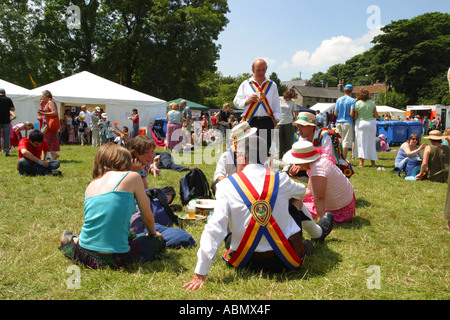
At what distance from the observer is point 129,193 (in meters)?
2.71

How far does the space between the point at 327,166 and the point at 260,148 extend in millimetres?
1363

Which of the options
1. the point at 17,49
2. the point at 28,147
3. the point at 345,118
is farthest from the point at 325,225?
the point at 17,49

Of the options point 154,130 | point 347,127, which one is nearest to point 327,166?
point 347,127

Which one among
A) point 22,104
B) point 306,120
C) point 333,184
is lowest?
point 333,184

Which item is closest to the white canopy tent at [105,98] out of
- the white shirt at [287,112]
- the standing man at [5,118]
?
the standing man at [5,118]

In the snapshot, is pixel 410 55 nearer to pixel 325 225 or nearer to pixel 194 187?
pixel 194 187

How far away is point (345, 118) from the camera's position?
9180mm

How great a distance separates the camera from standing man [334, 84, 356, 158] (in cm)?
899

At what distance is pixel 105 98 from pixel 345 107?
1199 centimetres

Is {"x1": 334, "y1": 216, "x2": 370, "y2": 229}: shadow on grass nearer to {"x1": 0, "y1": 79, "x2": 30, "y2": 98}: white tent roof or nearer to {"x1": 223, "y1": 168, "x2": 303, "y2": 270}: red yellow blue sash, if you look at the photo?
{"x1": 223, "y1": 168, "x2": 303, "y2": 270}: red yellow blue sash

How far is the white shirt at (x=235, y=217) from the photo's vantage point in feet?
8.14

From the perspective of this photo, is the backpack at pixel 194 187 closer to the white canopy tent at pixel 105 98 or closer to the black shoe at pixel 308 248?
the black shoe at pixel 308 248
